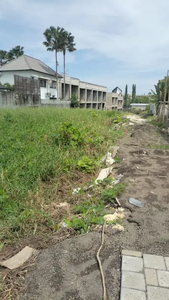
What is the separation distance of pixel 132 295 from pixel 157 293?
0.20 m

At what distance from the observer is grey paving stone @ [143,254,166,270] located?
1.81 m

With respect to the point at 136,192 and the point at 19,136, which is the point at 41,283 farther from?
the point at 19,136

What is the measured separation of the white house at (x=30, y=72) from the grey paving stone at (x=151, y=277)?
25722mm

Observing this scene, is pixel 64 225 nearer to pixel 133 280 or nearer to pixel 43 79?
pixel 133 280

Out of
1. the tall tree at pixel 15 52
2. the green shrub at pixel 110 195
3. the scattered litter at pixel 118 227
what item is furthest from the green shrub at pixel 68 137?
the tall tree at pixel 15 52

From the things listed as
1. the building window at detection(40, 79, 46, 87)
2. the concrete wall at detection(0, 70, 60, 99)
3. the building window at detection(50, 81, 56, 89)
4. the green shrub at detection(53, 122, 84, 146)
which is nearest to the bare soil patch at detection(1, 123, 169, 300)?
the green shrub at detection(53, 122, 84, 146)

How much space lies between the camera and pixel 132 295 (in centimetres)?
154

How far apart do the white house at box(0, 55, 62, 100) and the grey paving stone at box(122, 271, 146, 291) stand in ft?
84.3

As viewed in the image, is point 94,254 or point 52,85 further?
point 52,85

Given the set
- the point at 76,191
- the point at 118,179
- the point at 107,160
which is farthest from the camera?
the point at 107,160

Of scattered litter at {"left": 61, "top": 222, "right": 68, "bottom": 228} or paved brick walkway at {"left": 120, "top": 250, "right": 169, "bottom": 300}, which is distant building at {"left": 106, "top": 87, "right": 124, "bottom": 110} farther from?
paved brick walkway at {"left": 120, "top": 250, "right": 169, "bottom": 300}

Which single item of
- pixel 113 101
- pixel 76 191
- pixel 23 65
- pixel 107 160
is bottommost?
pixel 76 191

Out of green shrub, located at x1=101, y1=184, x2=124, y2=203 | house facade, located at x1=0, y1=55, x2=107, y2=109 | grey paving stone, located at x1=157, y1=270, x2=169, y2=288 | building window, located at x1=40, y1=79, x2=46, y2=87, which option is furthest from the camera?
building window, located at x1=40, y1=79, x2=46, y2=87

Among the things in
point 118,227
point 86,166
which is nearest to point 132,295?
point 118,227
